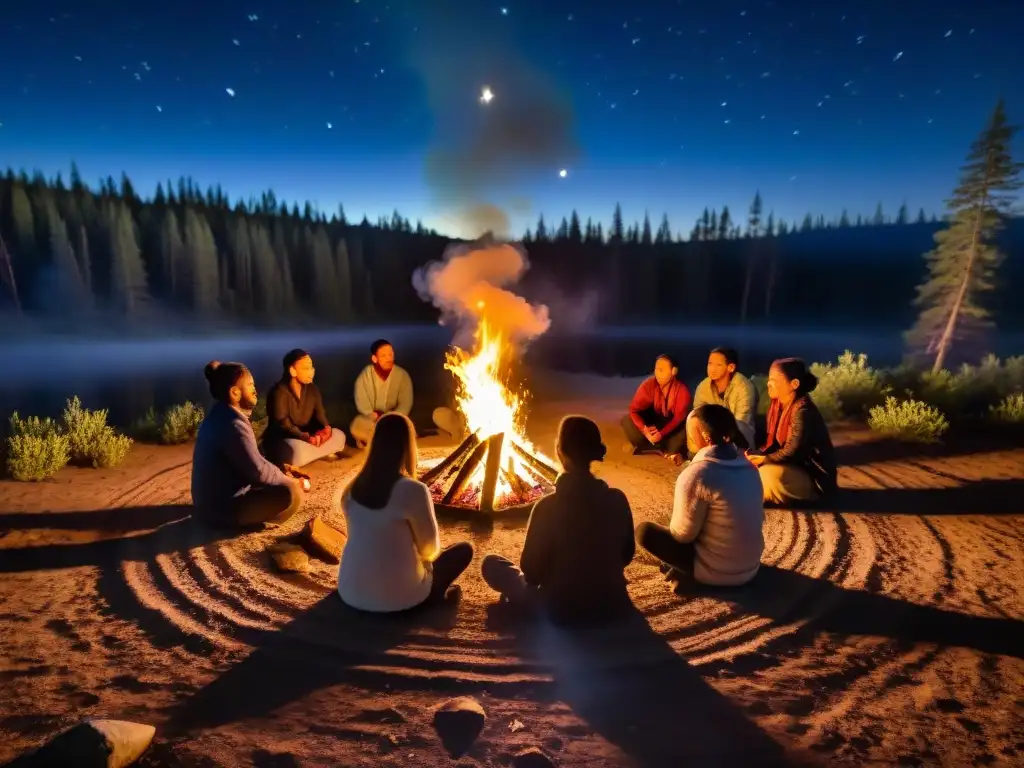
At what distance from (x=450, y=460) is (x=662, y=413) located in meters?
3.84

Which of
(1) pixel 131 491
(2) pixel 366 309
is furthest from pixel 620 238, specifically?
(1) pixel 131 491

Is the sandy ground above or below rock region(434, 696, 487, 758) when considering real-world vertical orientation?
below

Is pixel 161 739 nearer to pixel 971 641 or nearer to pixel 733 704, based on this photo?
pixel 733 704

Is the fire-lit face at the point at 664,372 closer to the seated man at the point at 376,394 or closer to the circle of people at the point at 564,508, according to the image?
the circle of people at the point at 564,508

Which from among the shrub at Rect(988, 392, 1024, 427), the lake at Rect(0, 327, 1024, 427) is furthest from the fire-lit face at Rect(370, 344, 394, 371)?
the shrub at Rect(988, 392, 1024, 427)

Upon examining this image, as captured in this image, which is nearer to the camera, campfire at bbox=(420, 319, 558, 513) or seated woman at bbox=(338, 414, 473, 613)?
seated woman at bbox=(338, 414, 473, 613)

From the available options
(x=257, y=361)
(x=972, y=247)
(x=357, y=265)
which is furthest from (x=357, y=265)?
(x=972, y=247)

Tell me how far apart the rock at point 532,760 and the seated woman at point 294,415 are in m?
6.19

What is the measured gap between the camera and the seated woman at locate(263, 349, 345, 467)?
840cm

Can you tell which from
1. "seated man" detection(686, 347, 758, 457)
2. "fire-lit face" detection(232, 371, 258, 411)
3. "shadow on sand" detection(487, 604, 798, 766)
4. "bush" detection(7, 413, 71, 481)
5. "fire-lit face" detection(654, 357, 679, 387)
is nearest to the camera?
"shadow on sand" detection(487, 604, 798, 766)

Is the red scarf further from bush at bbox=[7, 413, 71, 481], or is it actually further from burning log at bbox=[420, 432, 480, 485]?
bush at bbox=[7, 413, 71, 481]

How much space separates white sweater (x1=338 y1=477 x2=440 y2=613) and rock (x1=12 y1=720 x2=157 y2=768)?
1634 millimetres

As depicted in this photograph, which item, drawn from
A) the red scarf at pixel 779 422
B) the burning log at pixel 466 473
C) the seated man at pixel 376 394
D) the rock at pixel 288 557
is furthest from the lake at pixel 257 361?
the red scarf at pixel 779 422

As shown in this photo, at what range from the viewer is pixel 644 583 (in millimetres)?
5445
